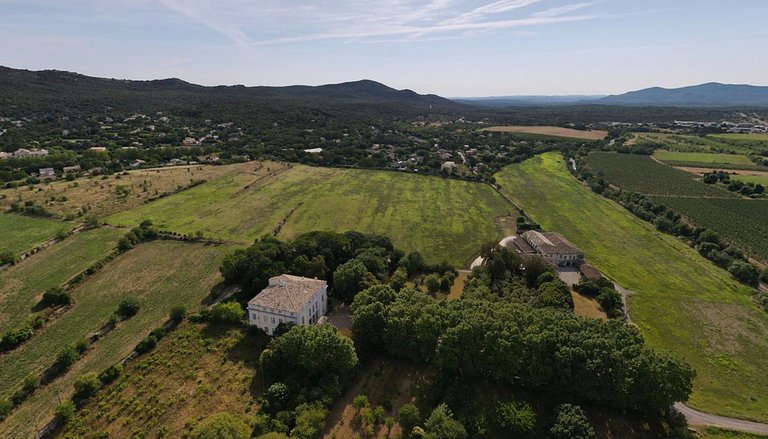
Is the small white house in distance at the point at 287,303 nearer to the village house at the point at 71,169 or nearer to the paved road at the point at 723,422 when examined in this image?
the paved road at the point at 723,422

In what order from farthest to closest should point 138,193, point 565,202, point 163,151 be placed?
point 163,151
point 565,202
point 138,193

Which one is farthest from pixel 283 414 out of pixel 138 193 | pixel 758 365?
pixel 138 193

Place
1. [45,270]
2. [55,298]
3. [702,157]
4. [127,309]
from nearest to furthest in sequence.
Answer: [127,309] < [55,298] < [45,270] < [702,157]

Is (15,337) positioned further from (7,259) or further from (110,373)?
(7,259)

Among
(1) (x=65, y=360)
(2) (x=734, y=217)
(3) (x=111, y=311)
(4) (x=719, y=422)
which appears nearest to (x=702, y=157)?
(2) (x=734, y=217)

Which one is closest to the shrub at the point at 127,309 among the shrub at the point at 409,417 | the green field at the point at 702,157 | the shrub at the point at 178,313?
the shrub at the point at 178,313

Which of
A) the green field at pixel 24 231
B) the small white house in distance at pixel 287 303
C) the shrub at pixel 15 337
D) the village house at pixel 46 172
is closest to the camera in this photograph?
the shrub at pixel 15 337

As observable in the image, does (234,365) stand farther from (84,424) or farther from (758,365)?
(758,365)
